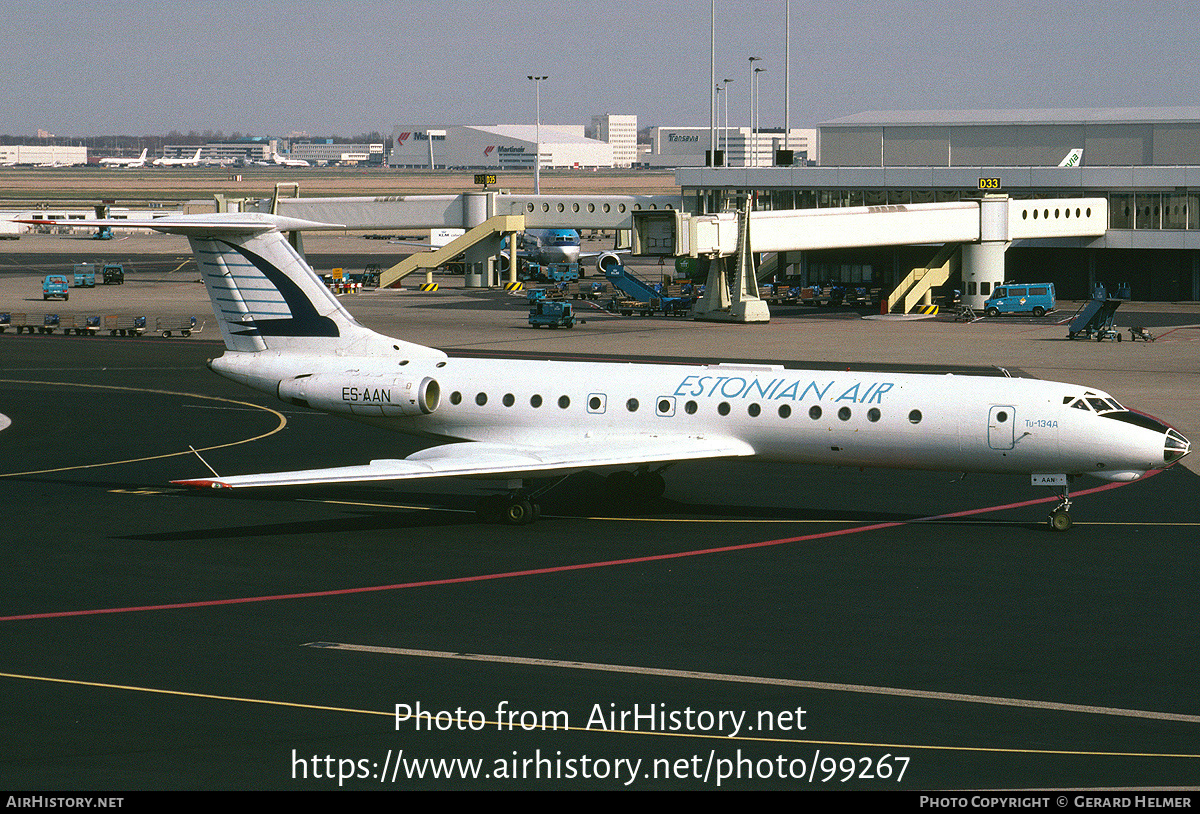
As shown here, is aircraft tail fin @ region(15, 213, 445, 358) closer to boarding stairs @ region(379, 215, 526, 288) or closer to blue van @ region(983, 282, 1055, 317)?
blue van @ region(983, 282, 1055, 317)

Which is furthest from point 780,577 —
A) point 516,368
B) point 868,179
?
point 868,179

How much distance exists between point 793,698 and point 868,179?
3474 inches

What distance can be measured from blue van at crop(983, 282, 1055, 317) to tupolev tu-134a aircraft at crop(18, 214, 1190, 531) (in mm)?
59529

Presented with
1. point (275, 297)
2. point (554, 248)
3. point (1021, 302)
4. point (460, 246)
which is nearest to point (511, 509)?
point (275, 297)

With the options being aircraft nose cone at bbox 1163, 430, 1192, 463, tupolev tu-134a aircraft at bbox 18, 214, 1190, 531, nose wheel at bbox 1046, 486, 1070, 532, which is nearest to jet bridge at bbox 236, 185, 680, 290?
tupolev tu-134a aircraft at bbox 18, 214, 1190, 531

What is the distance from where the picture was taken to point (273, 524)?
109 feet

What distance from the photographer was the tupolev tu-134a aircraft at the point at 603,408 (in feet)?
104

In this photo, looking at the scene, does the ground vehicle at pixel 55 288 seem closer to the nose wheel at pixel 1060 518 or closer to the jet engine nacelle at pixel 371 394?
the jet engine nacelle at pixel 371 394

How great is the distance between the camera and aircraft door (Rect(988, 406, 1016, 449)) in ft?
104

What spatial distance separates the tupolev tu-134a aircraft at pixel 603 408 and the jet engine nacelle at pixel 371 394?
34 mm

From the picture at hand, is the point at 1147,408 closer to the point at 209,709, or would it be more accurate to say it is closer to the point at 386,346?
the point at 386,346

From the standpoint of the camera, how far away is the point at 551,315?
81.9 m

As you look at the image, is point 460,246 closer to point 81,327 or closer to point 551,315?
point 551,315

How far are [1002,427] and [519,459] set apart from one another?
10.7 m
